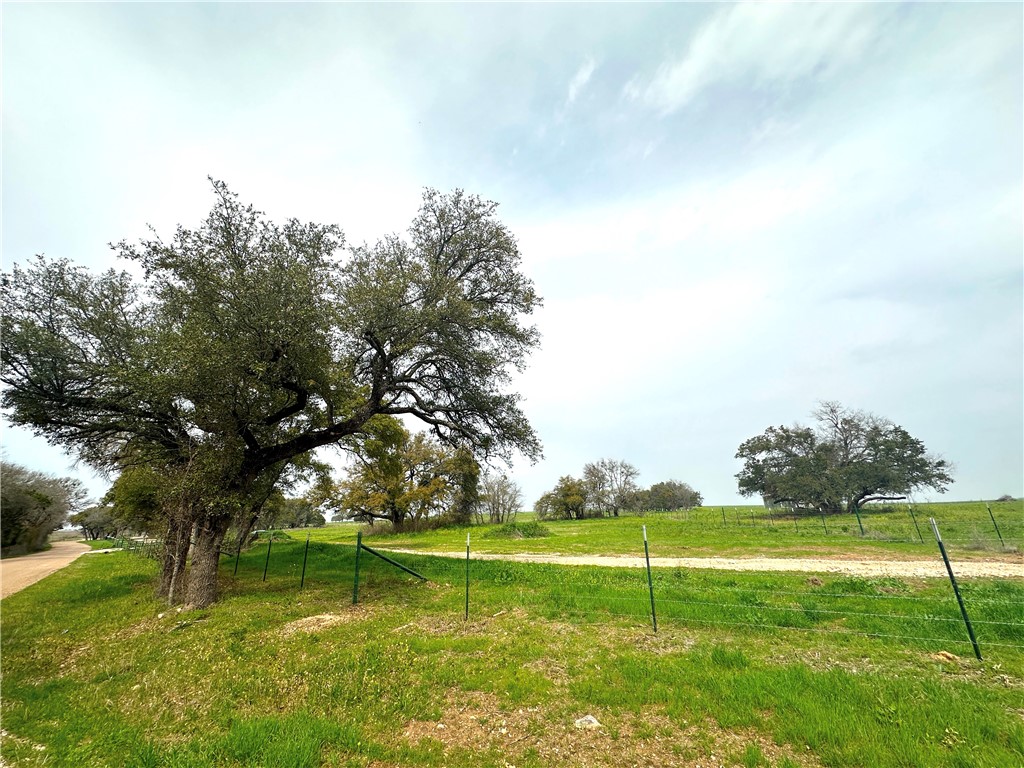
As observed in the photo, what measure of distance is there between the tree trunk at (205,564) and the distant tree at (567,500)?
72325 mm

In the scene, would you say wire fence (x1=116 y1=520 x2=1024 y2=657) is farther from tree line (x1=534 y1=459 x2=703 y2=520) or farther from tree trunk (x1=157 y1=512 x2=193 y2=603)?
tree line (x1=534 y1=459 x2=703 y2=520)

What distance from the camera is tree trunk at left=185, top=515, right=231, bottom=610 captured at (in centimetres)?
1284

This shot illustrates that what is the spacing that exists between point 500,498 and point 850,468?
52805 mm

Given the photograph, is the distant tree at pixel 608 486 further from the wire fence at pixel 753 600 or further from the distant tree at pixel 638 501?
the wire fence at pixel 753 600

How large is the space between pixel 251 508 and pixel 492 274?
51.5ft

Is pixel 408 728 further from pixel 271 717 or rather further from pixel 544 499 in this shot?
pixel 544 499

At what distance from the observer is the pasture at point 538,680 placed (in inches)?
192

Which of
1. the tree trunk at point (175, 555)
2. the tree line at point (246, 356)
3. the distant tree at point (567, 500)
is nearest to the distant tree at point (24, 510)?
the tree line at point (246, 356)

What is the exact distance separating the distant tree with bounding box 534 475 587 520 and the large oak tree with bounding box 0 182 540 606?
67.7 m

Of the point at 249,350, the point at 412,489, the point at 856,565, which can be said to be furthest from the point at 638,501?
the point at 249,350

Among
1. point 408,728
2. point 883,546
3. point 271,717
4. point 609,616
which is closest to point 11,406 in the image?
point 271,717

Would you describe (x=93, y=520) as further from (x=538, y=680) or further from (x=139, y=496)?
(x=538, y=680)

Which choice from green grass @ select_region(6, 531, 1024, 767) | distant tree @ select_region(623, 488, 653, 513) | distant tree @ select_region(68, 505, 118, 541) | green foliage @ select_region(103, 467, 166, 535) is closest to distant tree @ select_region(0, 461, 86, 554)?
distant tree @ select_region(68, 505, 118, 541)

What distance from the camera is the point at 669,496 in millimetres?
95375
